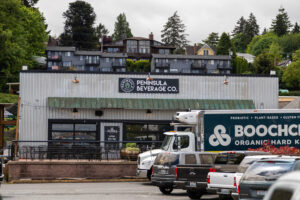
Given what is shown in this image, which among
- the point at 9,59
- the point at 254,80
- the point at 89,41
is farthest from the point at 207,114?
the point at 89,41

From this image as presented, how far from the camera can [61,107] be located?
34.7 m

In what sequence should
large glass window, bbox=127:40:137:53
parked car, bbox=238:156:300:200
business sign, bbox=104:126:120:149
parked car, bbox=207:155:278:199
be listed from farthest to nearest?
large glass window, bbox=127:40:137:53
business sign, bbox=104:126:120:149
parked car, bbox=207:155:278:199
parked car, bbox=238:156:300:200

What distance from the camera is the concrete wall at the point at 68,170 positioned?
96.4ft

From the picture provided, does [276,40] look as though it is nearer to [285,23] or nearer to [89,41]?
[285,23]

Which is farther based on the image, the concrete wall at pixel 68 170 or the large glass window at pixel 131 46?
the large glass window at pixel 131 46

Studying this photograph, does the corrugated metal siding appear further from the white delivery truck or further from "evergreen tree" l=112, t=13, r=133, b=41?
"evergreen tree" l=112, t=13, r=133, b=41

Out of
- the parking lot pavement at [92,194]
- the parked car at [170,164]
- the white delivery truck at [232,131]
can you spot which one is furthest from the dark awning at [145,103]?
the parked car at [170,164]

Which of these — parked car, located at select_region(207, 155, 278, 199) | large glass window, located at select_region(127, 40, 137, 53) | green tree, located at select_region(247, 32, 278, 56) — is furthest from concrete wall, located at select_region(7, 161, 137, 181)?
green tree, located at select_region(247, 32, 278, 56)

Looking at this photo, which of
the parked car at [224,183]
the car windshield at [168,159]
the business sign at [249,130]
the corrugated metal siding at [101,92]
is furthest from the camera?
the corrugated metal siding at [101,92]

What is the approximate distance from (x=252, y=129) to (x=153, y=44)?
123394 millimetres

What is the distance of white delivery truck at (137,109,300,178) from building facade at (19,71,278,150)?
902 centimetres

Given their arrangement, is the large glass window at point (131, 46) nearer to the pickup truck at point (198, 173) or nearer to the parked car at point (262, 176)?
the pickup truck at point (198, 173)

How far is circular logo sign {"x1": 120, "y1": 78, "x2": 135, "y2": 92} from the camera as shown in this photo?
36156mm

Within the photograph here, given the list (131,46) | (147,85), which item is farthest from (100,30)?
(147,85)
